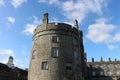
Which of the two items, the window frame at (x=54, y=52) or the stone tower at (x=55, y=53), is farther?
the window frame at (x=54, y=52)

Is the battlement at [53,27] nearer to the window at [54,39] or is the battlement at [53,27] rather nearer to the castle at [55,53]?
the castle at [55,53]

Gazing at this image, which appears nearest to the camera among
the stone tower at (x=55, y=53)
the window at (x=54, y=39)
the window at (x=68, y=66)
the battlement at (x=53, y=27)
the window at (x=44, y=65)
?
the stone tower at (x=55, y=53)

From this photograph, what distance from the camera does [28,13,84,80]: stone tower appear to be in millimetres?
33438

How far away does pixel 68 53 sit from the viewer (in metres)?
35.3

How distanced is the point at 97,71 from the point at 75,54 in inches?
1148

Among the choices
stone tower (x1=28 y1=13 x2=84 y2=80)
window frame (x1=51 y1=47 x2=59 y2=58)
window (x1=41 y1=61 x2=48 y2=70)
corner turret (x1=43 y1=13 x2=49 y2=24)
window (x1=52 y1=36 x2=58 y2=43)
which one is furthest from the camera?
corner turret (x1=43 y1=13 x2=49 y2=24)

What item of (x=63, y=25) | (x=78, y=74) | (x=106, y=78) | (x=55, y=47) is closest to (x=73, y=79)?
(x=78, y=74)

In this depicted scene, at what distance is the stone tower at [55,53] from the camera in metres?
33.4

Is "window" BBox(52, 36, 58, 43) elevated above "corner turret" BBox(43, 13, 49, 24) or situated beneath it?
situated beneath

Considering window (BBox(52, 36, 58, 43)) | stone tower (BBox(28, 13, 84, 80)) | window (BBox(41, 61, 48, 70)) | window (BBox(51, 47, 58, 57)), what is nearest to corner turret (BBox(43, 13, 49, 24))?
stone tower (BBox(28, 13, 84, 80))

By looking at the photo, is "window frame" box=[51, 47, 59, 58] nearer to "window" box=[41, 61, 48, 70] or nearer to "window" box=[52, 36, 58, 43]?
"window" box=[52, 36, 58, 43]

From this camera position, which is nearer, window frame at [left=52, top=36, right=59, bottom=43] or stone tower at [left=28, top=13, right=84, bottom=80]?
stone tower at [left=28, top=13, right=84, bottom=80]

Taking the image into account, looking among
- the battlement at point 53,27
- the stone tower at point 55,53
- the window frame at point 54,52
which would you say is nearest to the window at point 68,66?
the stone tower at point 55,53

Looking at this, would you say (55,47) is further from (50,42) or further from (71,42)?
(71,42)
